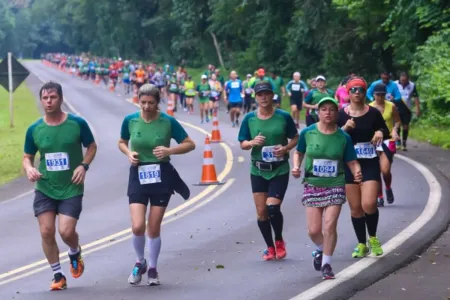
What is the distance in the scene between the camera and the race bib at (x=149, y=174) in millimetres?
9930

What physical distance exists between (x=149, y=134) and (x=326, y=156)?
164cm

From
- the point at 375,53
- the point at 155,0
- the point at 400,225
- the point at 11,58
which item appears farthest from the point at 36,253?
the point at 155,0

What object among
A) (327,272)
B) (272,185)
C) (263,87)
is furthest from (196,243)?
(327,272)

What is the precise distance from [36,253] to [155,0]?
8659 cm

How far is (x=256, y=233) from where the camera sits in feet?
44.8

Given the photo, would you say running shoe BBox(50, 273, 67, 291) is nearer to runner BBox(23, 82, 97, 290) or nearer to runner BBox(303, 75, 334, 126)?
runner BBox(23, 82, 97, 290)

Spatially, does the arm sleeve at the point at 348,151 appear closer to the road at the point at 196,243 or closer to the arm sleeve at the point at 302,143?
the arm sleeve at the point at 302,143

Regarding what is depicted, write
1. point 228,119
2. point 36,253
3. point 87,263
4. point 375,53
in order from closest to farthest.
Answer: point 87,263
point 36,253
point 228,119
point 375,53

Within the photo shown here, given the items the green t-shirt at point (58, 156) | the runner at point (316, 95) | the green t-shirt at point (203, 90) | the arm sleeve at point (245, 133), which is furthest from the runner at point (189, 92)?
the green t-shirt at point (58, 156)

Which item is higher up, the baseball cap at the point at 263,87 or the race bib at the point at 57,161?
the baseball cap at the point at 263,87

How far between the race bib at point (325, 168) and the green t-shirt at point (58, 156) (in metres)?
2.16

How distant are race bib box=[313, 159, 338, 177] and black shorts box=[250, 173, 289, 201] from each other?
33.4 inches

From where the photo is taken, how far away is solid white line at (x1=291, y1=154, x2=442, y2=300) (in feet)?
30.7

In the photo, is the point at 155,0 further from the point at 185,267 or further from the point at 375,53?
the point at 185,267
